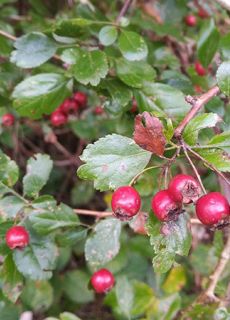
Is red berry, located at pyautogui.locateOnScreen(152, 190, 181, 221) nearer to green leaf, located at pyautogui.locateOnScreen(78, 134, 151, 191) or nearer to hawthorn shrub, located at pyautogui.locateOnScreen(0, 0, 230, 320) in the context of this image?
hawthorn shrub, located at pyautogui.locateOnScreen(0, 0, 230, 320)

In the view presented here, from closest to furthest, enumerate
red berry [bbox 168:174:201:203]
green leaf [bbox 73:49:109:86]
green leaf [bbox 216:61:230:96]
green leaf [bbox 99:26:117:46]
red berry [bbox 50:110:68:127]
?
red berry [bbox 168:174:201:203] → green leaf [bbox 216:61:230:96] → green leaf [bbox 73:49:109:86] → green leaf [bbox 99:26:117:46] → red berry [bbox 50:110:68:127]

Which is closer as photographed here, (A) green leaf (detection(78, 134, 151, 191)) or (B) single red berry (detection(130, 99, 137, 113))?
(A) green leaf (detection(78, 134, 151, 191))

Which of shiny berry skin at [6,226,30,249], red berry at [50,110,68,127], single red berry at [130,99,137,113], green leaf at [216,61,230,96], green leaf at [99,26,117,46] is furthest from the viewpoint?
red berry at [50,110,68,127]

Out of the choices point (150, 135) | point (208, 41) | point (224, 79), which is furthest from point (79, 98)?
point (150, 135)

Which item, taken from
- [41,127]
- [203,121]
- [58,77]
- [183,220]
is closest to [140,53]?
[58,77]

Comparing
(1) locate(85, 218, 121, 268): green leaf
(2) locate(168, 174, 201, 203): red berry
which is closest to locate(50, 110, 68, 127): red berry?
(1) locate(85, 218, 121, 268): green leaf

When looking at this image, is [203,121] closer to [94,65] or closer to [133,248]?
[94,65]
